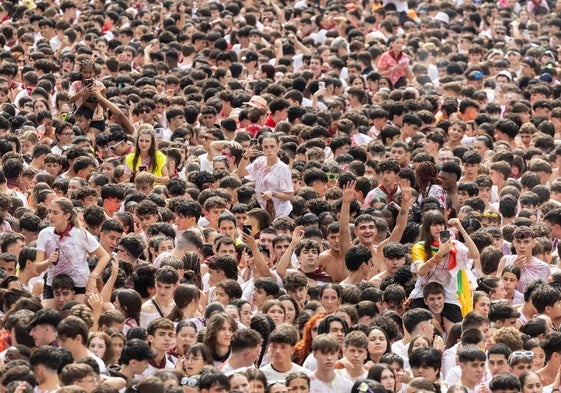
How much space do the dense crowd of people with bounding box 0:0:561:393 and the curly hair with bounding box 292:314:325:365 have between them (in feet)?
0.07

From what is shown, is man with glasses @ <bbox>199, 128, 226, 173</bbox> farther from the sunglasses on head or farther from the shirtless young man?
the sunglasses on head

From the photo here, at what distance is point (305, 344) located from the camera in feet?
45.7

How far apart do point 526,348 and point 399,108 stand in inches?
341

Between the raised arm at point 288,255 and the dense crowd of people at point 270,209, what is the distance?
0.04m

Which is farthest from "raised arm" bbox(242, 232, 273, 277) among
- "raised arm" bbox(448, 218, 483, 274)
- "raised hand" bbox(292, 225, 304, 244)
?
"raised arm" bbox(448, 218, 483, 274)

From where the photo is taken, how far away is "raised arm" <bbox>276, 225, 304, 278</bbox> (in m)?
15.8

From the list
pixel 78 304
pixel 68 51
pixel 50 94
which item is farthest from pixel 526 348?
pixel 68 51

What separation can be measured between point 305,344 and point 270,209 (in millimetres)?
4021

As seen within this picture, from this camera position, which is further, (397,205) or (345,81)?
(345,81)

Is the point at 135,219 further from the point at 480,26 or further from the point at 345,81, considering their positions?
the point at 480,26

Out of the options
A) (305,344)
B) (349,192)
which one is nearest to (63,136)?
(349,192)

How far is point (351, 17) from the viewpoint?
29.5 meters

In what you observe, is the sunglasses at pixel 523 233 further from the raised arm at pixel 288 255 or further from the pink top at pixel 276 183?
the pink top at pixel 276 183

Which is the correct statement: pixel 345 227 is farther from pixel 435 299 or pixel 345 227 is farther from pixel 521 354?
pixel 521 354
